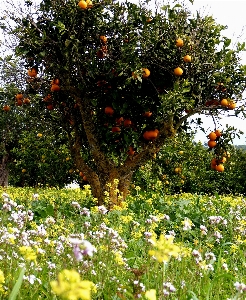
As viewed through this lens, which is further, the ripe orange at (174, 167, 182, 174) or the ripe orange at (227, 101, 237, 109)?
the ripe orange at (174, 167, 182, 174)

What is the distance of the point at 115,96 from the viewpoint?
28.4ft

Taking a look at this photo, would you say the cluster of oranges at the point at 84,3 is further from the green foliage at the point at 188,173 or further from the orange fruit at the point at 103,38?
the green foliage at the point at 188,173

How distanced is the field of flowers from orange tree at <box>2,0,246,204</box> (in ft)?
4.92

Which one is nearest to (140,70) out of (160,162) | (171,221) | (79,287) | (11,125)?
(171,221)

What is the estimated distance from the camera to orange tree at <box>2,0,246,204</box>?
8383 millimetres

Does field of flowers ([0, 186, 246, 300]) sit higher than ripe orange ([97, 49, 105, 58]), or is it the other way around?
ripe orange ([97, 49, 105, 58])

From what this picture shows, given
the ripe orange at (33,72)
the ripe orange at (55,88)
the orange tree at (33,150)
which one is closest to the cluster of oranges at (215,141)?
the ripe orange at (55,88)

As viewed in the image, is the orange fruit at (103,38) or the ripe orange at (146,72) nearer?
the ripe orange at (146,72)

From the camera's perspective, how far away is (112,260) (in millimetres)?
3973

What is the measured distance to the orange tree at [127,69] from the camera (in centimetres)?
838

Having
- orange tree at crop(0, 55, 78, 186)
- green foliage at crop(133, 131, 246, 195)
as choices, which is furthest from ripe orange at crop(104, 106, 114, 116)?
orange tree at crop(0, 55, 78, 186)

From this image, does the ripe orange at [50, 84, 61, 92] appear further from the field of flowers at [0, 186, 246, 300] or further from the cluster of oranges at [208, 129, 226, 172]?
the cluster of oranges at [208, 129, 226, 172]

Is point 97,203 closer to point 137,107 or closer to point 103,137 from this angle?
point 103,137

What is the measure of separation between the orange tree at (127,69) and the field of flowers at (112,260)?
150 cm
